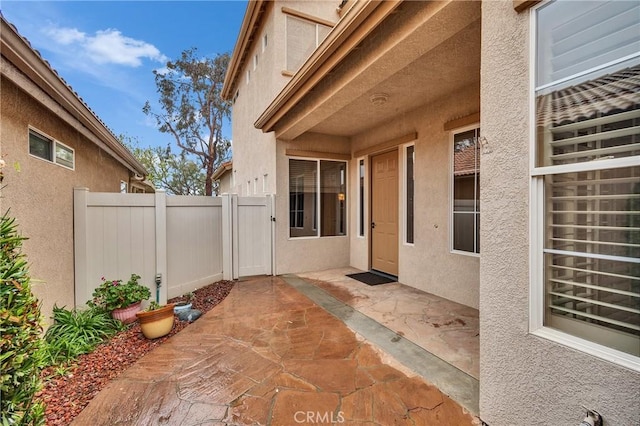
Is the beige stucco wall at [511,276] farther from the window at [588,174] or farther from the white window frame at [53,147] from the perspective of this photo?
the white window frame at [53,147]

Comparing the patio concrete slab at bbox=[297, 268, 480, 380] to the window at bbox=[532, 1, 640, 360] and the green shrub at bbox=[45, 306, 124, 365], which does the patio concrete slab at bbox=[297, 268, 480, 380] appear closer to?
the window at bbox=[532, 1, 640, 360]

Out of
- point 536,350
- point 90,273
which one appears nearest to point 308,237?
point 90,273

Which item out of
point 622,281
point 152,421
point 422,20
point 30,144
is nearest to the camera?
point 622,281

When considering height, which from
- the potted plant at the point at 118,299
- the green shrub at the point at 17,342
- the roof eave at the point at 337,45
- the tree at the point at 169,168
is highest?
the tree at the point at 169,168

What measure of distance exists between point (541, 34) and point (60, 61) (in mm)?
16812

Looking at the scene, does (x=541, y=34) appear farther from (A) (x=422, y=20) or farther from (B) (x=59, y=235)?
(B) (x=59, y=235)

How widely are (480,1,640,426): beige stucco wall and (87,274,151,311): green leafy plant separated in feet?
13.8

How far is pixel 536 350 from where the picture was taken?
70.0 inches

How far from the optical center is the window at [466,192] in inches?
168

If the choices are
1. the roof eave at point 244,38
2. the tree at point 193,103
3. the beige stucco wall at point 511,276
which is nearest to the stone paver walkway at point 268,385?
the beige stucco wall at point 511,276

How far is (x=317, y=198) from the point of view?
22.8 ft

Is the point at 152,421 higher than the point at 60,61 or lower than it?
lower

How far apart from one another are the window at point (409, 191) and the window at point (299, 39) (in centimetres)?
356

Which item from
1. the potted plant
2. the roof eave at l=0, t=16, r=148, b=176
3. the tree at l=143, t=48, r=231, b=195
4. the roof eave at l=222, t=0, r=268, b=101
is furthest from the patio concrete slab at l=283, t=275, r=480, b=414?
the tree at l=143, t=48, r=231, b=195
